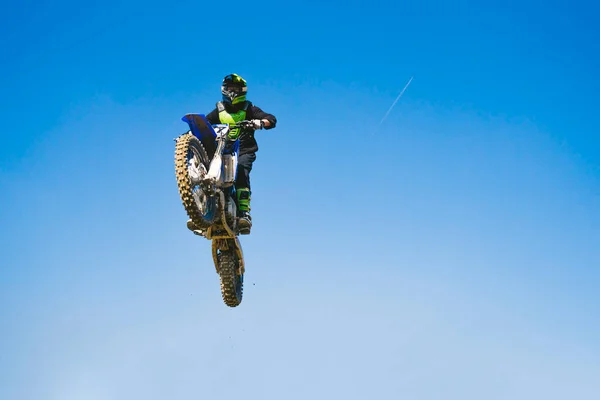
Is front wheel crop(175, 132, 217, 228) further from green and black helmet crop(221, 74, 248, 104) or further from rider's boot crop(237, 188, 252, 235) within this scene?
green and black helmet crop(221, 74, 248, 104)

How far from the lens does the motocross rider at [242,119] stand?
37.1ft

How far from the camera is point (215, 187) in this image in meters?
10.6

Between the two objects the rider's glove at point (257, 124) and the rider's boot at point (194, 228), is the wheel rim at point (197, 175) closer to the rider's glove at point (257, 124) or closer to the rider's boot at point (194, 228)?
the rider's boot at point (194, 228)

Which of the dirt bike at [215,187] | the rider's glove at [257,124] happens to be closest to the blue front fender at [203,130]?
the dirt bike at [215,187]

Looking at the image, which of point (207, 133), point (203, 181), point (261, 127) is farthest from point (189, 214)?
point (261, 127)

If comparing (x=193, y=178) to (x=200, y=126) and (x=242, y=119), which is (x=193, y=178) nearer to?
(x=200, y=126)

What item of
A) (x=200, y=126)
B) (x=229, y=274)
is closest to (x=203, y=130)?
(x=200, y=126)

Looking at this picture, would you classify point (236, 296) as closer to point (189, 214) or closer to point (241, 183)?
point (241, 183)

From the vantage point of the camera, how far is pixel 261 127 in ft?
37.0

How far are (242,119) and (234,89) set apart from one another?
522mm

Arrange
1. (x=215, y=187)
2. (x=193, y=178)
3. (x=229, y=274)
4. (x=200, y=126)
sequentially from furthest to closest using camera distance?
1. (x=229, y=274)
2. (x=215, y=187)
3. (x=200, y=126)
4. (x=193, y=178)

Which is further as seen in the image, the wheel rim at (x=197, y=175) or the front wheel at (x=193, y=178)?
the wheel rim at (x=197, y=175)

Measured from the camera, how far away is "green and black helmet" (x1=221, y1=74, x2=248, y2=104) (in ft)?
37.1

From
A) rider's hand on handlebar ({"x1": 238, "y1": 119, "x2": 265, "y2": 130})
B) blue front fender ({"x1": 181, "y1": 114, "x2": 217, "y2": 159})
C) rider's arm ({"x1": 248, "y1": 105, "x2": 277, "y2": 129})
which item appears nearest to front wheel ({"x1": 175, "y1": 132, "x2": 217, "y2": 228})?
blue front fender ({"x1": 181, "y1": 114, "x2": 217, "y2": 159})
